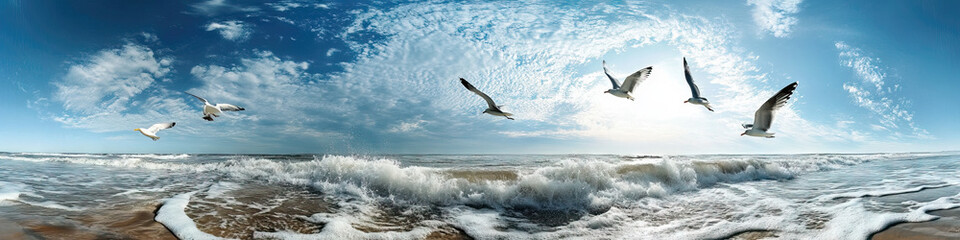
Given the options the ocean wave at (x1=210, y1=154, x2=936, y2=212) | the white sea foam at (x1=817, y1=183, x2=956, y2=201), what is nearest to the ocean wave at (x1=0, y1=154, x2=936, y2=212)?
the ocean wave at (x1=210, y1=154, x2=936, y2=212)

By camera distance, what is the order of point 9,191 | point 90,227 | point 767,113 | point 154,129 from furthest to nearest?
1. point 154,129
2. point 767,113
3. point 9,191
4. point 90,227

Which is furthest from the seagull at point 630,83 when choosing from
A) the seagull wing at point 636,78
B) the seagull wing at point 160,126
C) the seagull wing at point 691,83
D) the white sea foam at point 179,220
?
the seagull wing at point 160,126

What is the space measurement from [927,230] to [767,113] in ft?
9.51

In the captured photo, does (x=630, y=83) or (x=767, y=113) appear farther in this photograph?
(x=630, y=83)

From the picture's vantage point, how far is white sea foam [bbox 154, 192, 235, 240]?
4828 mm

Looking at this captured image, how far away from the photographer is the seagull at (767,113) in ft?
23.3

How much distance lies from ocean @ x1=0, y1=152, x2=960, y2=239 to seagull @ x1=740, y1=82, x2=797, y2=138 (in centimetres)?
139

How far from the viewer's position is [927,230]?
508 centimetres

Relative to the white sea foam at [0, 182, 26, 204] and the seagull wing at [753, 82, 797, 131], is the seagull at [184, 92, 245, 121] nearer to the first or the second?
the white sea foam at [0, 182, 26, 204]

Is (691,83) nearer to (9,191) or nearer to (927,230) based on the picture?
(927,230)

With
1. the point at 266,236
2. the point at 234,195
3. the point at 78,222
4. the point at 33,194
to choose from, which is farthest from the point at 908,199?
the point at 33,194

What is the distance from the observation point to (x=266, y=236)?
5.12 metres

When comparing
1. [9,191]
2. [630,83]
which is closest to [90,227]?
[9,191]

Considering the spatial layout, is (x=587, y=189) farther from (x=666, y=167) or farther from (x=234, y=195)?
(x=234, y=195)
